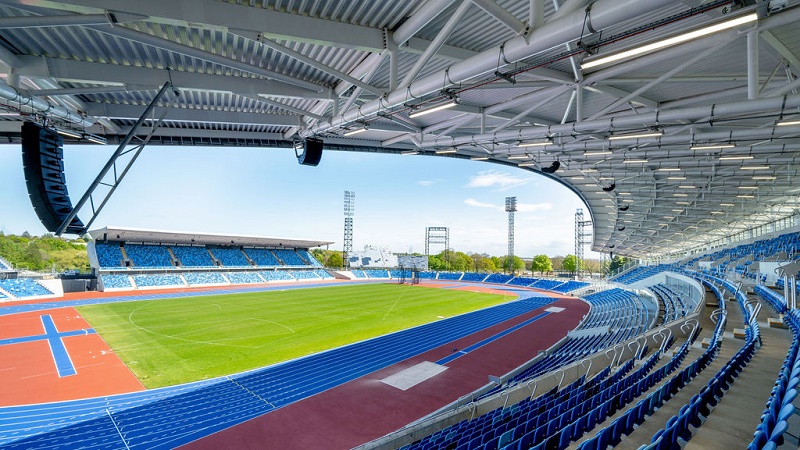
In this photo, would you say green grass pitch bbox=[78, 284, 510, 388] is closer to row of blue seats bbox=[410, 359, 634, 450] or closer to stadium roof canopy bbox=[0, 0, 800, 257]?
stadium roof canopy bbox=[0, 0, 800, 257]

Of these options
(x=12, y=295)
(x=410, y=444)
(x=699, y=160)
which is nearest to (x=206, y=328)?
(x=410, y=444)

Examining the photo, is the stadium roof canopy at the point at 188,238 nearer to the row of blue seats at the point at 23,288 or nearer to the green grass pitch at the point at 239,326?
the row of blue seats at the point at 23,288

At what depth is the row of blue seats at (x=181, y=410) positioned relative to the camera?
810 centimetres

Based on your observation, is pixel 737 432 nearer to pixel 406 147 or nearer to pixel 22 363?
pixel 406 147

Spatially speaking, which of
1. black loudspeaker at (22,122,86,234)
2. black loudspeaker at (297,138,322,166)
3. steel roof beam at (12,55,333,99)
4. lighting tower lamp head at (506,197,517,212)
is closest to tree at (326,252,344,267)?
lighting tower lamp head at (506,197,517,212)

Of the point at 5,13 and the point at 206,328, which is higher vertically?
the point at 5,13

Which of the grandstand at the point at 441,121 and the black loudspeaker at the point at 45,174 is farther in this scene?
the black loudspeaker at the point at 45,174

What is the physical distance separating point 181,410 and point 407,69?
11.0 m

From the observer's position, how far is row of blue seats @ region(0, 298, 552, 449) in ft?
26.6

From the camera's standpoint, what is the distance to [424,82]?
7.69m

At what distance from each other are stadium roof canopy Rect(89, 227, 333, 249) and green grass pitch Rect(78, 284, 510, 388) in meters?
12.6

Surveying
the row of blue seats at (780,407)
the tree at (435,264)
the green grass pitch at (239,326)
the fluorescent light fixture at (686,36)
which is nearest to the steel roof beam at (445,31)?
the fluorescent light fixture at (686,36)

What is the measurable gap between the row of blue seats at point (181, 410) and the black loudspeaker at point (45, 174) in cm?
497

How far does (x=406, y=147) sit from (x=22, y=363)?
17581 millimetres
